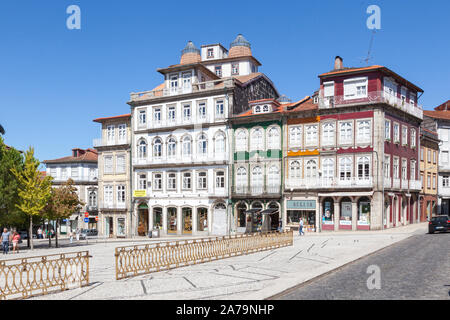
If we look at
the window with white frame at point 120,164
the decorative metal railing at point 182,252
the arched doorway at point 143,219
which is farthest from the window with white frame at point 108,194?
the decorative metal railing at point 182,252

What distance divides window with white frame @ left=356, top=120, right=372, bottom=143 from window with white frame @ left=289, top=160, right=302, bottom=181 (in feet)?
18.3

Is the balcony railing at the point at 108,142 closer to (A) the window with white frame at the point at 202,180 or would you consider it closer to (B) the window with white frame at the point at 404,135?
(A) the window with white frame at the point at 202,180

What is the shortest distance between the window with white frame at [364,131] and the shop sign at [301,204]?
21.6ft

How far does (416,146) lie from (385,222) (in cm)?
1025

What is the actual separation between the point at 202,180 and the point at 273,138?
811 cm

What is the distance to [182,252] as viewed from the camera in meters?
18.0

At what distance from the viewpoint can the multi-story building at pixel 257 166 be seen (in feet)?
139

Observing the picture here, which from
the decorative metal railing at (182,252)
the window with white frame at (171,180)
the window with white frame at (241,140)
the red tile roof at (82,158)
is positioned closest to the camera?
the decorative metal railing at (182,252)

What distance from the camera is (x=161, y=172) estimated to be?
47719 millimetres

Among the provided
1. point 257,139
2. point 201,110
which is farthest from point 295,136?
point 201,110

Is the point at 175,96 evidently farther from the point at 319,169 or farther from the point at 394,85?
the point at 394,85

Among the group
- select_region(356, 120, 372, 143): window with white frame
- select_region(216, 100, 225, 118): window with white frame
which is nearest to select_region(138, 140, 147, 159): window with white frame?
select_region(216, 100, 225, 118): window with white frame

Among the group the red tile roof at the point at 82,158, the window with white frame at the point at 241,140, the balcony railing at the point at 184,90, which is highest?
the balcony railing at the point at 184,90

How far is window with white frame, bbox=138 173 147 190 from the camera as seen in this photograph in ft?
160
